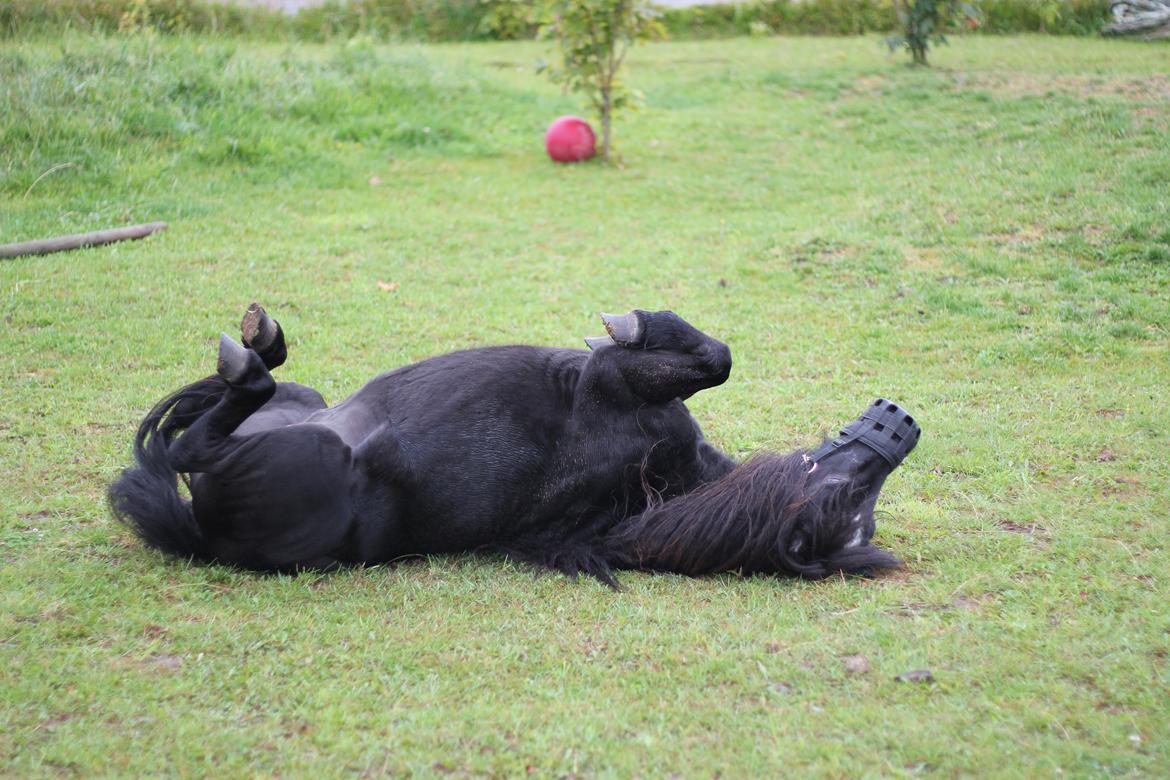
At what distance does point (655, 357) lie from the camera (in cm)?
381

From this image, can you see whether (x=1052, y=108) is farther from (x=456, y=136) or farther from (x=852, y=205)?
(x=456, y=136)

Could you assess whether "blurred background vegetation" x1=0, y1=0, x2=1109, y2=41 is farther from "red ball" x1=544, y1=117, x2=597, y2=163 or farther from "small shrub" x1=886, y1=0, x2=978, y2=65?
"red ball" x1=544, y1=117, x2=597, y2=163

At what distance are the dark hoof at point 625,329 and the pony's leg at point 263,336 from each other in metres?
1.27

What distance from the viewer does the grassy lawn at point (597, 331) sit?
9.17 ft

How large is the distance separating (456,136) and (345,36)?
5163 millimetres

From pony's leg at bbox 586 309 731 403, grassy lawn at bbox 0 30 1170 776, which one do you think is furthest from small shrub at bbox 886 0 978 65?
pony's leg at bbox 586 309 731 403

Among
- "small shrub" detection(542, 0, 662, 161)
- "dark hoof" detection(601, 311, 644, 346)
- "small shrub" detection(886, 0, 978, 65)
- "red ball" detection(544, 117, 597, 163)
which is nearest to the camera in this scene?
"dark hoof" detection(601, 311, 644, 346)

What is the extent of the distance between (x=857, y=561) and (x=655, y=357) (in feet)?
3.38

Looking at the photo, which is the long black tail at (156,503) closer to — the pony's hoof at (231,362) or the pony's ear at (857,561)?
the pony's hoof at (231,362)

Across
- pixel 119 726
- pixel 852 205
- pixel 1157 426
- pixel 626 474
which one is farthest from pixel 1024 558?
pixel 852 205

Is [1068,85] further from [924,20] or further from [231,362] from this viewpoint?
[231,362]

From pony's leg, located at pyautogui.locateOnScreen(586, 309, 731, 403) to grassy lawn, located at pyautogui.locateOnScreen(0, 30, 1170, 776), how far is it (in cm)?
71

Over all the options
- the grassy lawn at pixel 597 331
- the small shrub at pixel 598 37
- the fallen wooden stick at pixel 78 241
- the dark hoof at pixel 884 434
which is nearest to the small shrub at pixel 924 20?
the grassy lawn at pixel 597 331

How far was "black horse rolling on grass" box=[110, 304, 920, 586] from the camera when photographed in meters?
3.61
